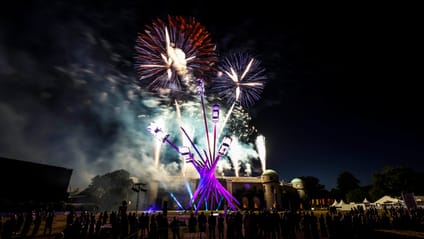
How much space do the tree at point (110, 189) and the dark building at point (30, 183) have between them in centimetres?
2931

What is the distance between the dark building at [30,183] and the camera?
48.8 m

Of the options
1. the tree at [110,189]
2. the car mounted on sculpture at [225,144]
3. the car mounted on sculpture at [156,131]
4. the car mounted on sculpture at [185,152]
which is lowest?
the tree at [110,189]

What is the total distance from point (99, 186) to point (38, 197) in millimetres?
37929

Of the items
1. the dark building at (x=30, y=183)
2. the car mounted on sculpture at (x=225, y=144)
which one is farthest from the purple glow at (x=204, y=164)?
the dark building at (x=30, y=183)

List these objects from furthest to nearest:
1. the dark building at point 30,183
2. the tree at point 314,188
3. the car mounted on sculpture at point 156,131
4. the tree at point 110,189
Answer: the tree at point 314,188 → the tree at point 110,189 → the dark building at point 30,183 → the car mounted on sculpture at point 156,131

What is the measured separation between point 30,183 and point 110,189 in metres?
37.5

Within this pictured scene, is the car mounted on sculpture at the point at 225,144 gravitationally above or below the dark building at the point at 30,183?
above

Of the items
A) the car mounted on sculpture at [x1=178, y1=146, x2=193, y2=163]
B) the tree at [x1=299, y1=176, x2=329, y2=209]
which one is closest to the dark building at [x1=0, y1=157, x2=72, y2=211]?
the car mounted on sculpture at [x1=178, y1=146, x2=193, y2=163]

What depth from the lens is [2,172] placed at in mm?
48969

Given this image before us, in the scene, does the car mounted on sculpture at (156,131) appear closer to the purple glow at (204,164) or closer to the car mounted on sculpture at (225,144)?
the purple glow at (204,164)

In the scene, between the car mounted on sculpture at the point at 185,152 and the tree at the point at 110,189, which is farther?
the tree at the point at 110,189

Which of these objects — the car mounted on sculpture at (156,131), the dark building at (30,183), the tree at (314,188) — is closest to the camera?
the car mounted on sculpture at (156,131)

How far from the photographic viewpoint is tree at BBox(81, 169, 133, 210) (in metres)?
84.6

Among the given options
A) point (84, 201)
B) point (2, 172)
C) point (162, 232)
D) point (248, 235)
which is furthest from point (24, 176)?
point (248, 235)
